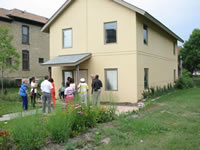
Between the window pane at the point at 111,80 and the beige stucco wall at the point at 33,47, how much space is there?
13843 millimetres

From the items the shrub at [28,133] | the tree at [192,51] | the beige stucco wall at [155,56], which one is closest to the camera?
the shrub at [28,133]

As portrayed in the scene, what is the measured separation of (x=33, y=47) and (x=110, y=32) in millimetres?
15082

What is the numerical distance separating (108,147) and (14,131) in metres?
2.25

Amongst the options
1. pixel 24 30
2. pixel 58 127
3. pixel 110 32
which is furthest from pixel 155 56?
pixel 24 30

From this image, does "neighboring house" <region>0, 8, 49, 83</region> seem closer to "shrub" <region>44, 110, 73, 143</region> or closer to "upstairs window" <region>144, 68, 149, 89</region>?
"upstairs window" <region>144, 68, 149, 89</region>

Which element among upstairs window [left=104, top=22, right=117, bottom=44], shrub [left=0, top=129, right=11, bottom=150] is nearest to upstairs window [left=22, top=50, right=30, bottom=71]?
upstairs window [left=104, top=22, right=117, bottom=44]

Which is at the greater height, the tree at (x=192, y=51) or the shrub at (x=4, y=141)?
the tree at (x=192, y=51)

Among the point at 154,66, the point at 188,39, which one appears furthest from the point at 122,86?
the point at 188,39

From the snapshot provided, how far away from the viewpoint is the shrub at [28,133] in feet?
15.5

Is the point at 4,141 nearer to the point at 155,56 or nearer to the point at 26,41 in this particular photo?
the point at 155,56

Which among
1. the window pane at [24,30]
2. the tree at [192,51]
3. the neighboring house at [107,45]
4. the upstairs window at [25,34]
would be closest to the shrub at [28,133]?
the neighboring house at [107,45]

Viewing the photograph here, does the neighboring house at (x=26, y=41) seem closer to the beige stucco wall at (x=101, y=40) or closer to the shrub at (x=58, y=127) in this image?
the beige stucco wall at (x=101, y=40)

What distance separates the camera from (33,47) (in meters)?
26.2

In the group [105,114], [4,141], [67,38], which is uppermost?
[67,38]
